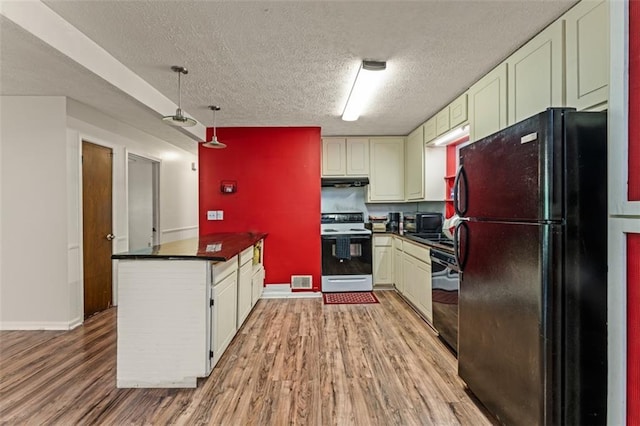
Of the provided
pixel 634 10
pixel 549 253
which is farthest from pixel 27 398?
pixel 634 10

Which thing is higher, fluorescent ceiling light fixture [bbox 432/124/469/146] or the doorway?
fluorescent ceiling light fixture [bbox 432/124/469/146]

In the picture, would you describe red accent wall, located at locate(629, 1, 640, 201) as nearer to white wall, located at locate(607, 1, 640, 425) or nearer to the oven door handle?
white wall, located at locate(607, 1, 640, 425)

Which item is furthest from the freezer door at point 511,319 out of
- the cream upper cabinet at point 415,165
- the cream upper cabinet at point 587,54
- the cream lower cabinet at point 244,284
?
the cream upper cabinet at point 415,165

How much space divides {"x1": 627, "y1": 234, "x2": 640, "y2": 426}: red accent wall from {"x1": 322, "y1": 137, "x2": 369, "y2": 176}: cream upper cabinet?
3.74m

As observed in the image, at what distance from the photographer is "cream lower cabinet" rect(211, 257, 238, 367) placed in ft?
7.56

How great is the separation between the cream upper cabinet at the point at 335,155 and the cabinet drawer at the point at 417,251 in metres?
1.55

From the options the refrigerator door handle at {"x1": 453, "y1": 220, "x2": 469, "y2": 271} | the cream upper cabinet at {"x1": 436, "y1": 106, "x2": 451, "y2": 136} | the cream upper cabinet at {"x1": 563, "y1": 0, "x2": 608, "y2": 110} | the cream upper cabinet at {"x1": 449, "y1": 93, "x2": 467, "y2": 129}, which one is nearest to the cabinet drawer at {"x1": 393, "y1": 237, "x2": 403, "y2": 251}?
the cream upper cabinet at {"x1": 436, "y1": 106, "x2": 451, "y2": 136}

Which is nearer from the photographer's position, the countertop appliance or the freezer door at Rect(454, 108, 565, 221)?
the freezer door at Rect(454, 108, 565, 221)

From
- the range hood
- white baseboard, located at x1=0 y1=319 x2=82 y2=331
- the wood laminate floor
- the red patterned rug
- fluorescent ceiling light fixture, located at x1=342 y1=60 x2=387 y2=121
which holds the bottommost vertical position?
the wood laminate floor

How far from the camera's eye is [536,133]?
1.43 meters

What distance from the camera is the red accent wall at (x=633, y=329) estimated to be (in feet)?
4.10

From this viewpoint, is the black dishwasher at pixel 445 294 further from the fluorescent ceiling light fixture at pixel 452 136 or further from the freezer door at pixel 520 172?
the fluorescent ceiling light fixture at pixel 452 136

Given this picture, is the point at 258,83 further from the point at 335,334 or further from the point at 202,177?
the point at 335,334

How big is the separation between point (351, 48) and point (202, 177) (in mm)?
2961
